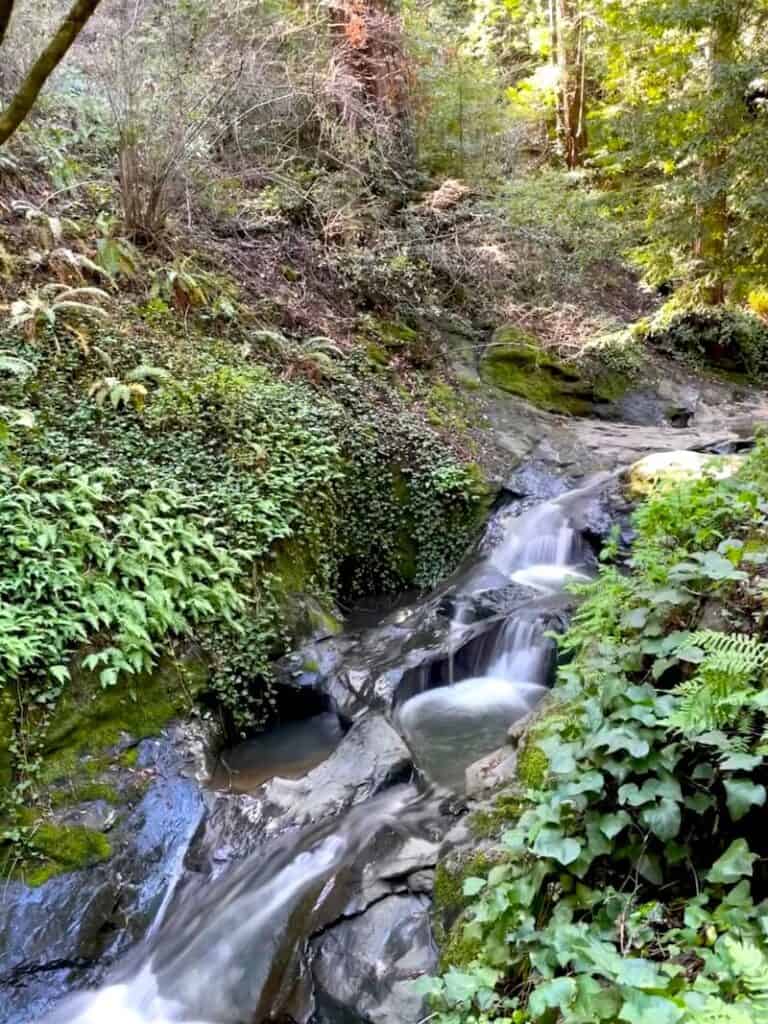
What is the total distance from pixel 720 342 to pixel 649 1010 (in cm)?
1641

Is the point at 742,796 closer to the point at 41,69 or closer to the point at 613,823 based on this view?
the point at 613,823

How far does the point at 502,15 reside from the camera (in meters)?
19.9

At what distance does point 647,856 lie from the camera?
8.00ft

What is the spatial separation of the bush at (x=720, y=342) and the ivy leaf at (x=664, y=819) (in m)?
14.8

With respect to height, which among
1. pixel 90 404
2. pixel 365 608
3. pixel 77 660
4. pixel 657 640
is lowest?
pixel 365 608

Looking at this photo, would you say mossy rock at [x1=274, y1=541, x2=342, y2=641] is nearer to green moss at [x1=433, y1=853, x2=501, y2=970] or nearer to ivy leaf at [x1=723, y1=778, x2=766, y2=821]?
green moss at [x1=433, y1=853, x2=501, y2=970]

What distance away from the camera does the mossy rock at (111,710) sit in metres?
5.05

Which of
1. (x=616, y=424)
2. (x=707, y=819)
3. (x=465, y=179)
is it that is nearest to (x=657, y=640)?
(x=707, y=819)

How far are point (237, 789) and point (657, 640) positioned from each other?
380cm

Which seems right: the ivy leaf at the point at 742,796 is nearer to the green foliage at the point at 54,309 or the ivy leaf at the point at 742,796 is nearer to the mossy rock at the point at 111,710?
the mossy rock at the point at 111,710

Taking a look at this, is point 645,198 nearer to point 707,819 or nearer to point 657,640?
point 657,640

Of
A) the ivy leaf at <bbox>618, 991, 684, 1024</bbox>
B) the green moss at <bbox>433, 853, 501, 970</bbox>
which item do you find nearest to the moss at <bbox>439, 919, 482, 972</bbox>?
the green moss at <bbox>433, 853, 501, 970</bbox>

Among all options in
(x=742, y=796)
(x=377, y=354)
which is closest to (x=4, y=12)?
(x=742, y=796)

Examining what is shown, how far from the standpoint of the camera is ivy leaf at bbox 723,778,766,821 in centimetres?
217
